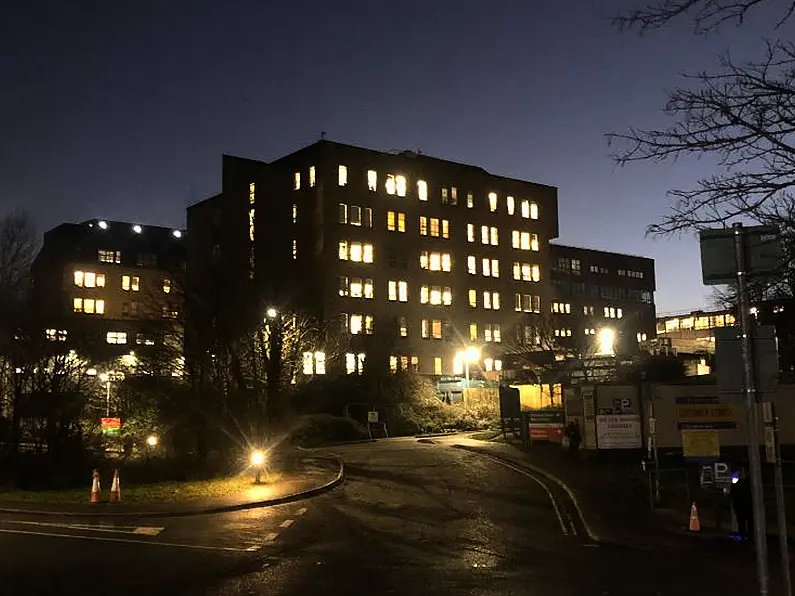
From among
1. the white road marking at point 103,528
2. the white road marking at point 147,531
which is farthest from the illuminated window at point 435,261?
the white road marking at point 147,531

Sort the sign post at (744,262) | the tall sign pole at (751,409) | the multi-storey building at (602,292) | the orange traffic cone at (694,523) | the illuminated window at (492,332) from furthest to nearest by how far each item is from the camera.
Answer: the multi-storey building at (602,292)
the illuminated window at (492,332)
the orange traffic cone at (694,523)
the sign post at (744,262)
the tall sign pole at (751,409)

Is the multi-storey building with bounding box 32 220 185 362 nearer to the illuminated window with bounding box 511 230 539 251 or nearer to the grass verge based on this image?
the illuminated window with bounding box 511 230 539 251

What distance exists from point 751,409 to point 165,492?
19509mm

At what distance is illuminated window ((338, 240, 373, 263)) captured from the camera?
221 feet

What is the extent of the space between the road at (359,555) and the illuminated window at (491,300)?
5415cm

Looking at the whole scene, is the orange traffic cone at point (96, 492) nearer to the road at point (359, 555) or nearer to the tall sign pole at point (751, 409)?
the road at point (359, 555)

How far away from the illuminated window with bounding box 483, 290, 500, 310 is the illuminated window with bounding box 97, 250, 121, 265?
4417 centimetres

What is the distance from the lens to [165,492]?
77.8ft

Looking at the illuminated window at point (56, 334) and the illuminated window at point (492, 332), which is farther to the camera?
the illuminated window at point (492, 332)

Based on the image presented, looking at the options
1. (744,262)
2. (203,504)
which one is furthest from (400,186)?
(744,262)

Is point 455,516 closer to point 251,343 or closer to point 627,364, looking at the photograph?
point 251,343

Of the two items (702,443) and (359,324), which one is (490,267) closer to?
(359,324)

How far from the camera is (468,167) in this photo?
7775 cm

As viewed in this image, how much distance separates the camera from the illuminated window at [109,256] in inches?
3740
